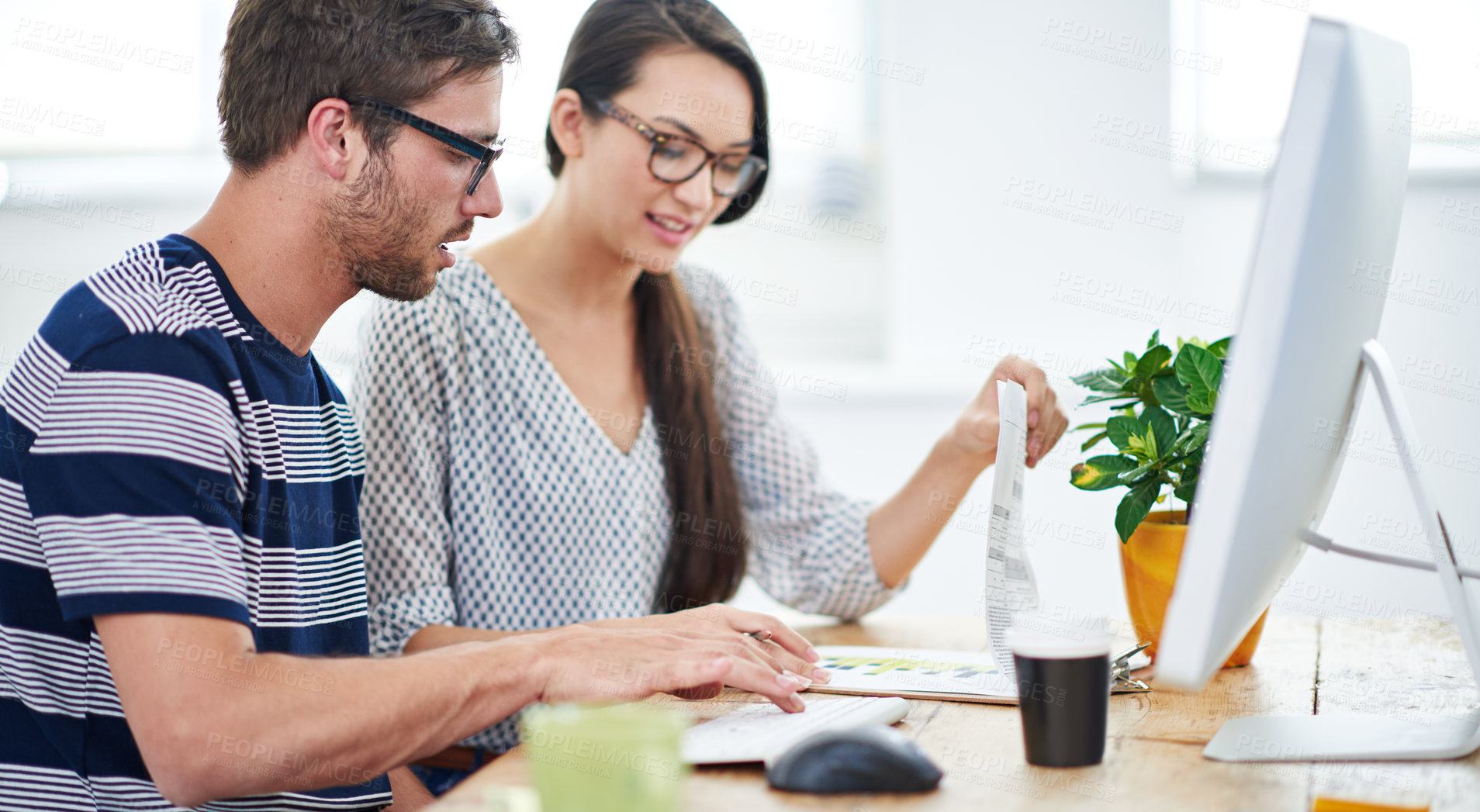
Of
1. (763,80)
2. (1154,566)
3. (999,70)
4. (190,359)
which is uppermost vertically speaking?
(999,70)

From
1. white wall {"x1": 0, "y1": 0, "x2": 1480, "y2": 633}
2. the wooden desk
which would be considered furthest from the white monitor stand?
white wall {"x1": 0, "y1": 0, "x2": 1480, "y2": 633}

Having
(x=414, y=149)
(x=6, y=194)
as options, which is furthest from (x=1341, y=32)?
(x=6, y=194)

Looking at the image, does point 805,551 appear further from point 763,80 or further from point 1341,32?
point 1341,32

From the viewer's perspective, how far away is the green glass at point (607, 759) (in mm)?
618

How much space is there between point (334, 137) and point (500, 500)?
52 cm

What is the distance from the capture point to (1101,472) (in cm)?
111

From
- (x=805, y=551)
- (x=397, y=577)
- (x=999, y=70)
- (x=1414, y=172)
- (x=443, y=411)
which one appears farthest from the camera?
(x=999, y=70)

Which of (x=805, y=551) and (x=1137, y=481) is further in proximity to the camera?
(x=805, y=551)

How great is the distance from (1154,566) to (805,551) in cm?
56

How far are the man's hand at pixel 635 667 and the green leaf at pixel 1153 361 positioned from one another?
1.59 feet

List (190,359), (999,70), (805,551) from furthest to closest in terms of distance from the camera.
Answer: (999,70), (805,551), (190,359)

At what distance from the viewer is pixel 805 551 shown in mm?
1570

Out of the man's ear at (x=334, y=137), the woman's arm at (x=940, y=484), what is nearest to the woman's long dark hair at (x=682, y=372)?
the woman's arm at (x=940, y=484)

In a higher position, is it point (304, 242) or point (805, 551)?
point (304, 242)
